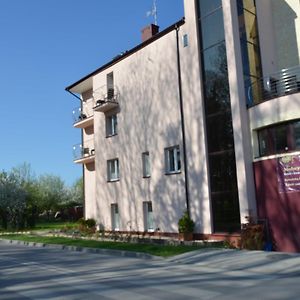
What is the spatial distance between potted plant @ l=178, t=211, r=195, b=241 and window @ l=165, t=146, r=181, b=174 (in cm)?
251

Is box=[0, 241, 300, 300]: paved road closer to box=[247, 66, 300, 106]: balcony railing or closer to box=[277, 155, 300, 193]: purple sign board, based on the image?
box=[277, 155, 300, 193]: purple sign board

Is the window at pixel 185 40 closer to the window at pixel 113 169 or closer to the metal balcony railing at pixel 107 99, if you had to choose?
the metal balcony railing at pixel 107 99

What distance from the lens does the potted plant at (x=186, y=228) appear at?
766 inches

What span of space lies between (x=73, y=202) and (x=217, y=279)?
166 ft

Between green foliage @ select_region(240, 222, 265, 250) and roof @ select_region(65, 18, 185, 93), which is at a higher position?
roof @ select_region(65, 18, 185, 93)

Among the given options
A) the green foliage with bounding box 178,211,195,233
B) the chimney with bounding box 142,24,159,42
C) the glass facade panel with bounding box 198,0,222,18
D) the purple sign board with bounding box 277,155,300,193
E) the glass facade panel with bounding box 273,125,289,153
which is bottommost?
the green foliage with bounding box 178,211,195,233

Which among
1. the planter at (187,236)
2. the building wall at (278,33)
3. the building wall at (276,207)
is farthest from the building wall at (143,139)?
the building wall at (276,207)

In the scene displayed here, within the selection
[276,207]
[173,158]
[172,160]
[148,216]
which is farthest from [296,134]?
[148,216]

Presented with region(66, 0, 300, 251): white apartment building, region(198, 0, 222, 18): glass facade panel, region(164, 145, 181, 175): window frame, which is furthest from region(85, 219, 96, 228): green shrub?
region(198, 0, 222, 18): glass facade panel

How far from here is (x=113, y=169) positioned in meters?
26.1

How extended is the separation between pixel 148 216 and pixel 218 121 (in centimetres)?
680

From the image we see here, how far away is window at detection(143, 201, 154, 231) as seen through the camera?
74.7 ft

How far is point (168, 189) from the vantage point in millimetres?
21453

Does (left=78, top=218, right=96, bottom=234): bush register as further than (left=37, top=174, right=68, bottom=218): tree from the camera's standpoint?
No
